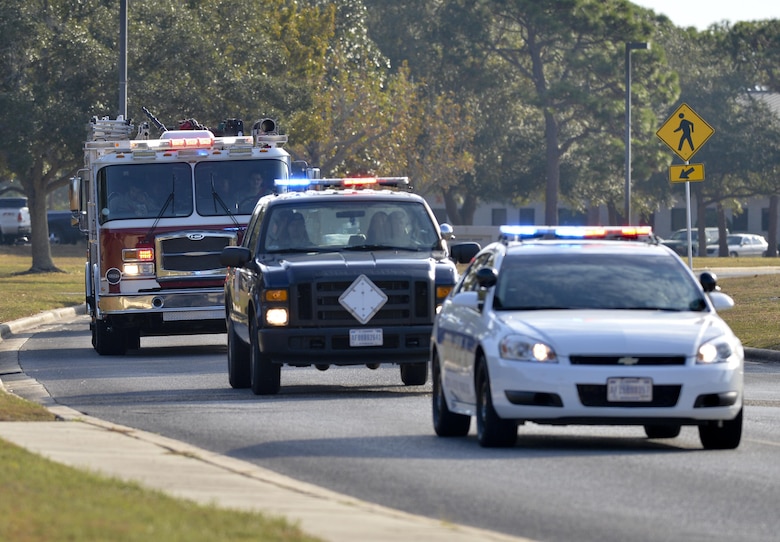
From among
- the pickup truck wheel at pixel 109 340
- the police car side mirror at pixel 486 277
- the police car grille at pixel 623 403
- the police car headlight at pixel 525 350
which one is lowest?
the pickup truck wheel at pixel 109 340

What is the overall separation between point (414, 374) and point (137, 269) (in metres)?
6.11

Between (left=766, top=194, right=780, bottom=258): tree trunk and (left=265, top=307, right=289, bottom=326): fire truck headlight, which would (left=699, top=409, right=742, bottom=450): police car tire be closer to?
(left=265, top=307, right=289, bottom=326): fire truck headlight

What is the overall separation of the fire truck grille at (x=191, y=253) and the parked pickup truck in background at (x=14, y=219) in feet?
164

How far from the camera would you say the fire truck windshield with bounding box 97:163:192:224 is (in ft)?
75.6

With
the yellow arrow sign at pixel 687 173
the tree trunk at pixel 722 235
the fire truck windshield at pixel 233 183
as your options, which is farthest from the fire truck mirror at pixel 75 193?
the tree trunk at pixel 722 235

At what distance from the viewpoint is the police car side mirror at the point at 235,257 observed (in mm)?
17500

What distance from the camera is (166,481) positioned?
10227 millimetres

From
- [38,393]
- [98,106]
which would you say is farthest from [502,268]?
[98,106]

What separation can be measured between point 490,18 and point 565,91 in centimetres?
554

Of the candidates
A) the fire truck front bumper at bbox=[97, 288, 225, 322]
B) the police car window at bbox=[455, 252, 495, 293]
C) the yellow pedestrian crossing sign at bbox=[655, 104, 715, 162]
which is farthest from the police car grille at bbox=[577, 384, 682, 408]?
the yellow pedestrian crossing sign at bbox=[655, 104, 715, 162]

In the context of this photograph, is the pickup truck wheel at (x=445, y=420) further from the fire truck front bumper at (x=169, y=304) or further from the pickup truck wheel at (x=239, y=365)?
the fire truck front bumper at (x=169, y=304)

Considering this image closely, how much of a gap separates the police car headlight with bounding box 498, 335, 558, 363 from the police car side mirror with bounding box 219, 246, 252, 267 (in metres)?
5.95

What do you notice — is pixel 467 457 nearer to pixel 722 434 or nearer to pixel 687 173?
pixel 722 434

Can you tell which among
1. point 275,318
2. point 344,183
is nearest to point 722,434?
point 275,318
